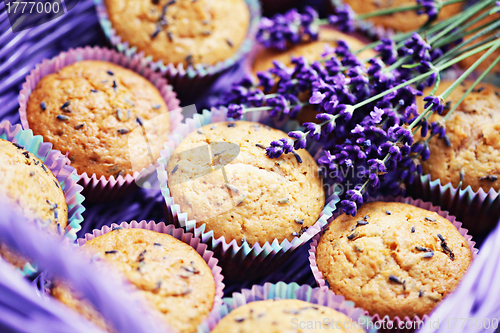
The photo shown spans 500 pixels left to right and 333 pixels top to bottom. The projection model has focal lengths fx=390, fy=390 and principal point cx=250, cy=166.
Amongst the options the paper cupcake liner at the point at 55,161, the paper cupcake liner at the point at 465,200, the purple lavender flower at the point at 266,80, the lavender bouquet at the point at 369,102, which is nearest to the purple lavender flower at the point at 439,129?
the lavender bouquet at the point at 369,102

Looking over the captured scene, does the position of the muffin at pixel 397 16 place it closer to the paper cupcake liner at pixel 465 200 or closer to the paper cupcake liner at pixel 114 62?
the paper cupcake liner at pixel 465 200

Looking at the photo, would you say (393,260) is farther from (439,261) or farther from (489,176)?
(489,176)

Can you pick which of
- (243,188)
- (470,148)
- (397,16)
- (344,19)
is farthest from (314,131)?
(397,16)

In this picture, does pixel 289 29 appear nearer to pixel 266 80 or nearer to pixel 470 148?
pixel 266 80

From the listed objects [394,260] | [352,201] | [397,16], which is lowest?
[394,260]

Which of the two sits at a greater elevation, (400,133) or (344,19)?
(344,19)
